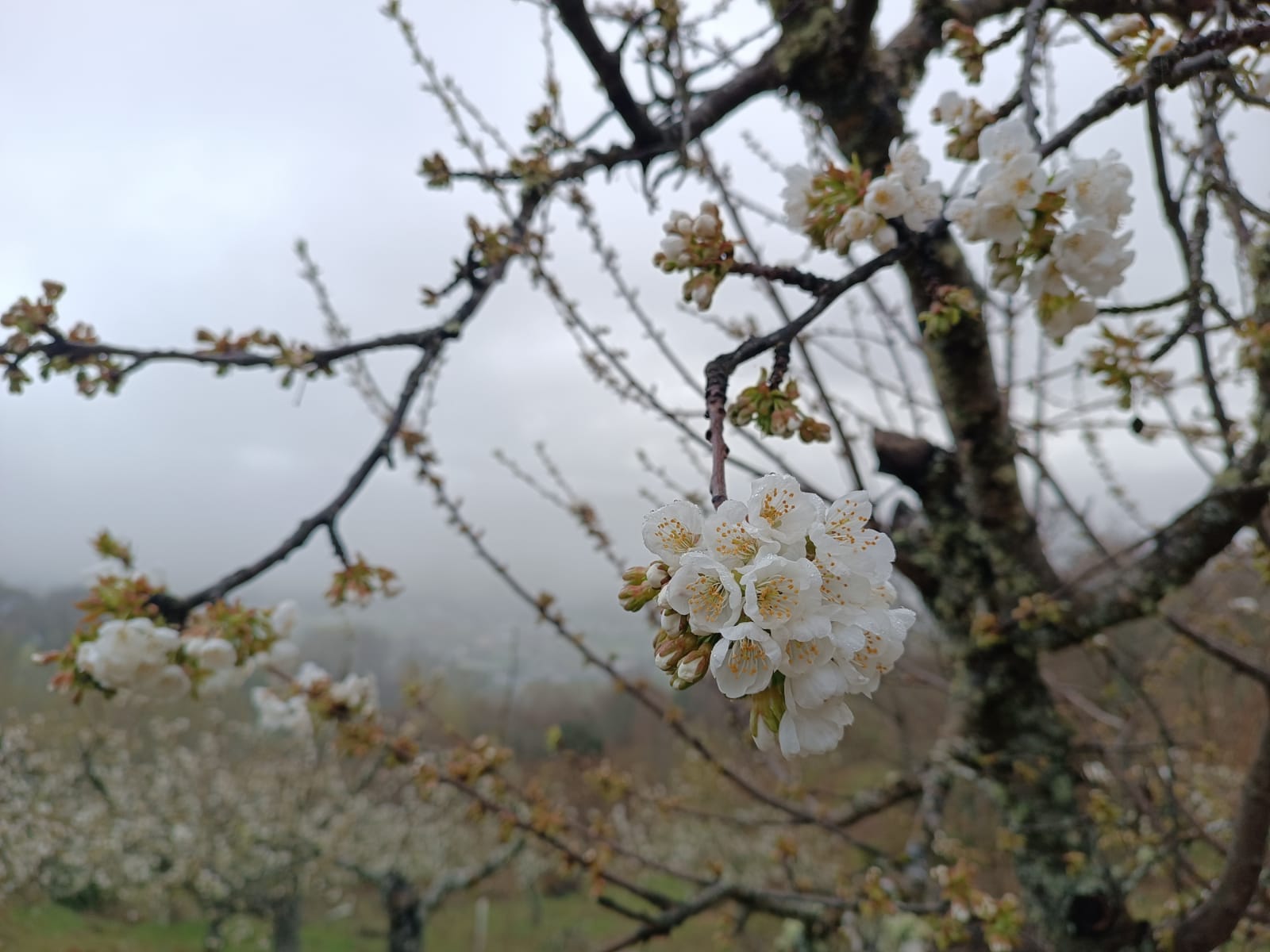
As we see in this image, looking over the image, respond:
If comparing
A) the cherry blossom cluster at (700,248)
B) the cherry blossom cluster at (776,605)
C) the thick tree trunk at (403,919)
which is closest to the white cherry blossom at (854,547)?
the cherry blossom cluster at (776,605)

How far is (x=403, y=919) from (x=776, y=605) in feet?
19.6

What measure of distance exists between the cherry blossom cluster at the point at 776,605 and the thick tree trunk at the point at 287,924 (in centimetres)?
778

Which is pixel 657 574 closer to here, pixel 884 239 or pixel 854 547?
pixel 854 547

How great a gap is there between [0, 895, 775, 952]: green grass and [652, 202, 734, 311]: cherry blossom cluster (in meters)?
4.72

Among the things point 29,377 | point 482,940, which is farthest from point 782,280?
point 482,940

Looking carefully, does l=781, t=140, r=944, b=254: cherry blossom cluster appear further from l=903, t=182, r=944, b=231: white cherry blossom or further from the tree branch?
the tree branch

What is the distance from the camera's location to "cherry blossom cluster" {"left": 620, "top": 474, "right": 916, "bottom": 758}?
45 centimetres

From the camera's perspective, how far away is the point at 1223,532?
53.6 inches

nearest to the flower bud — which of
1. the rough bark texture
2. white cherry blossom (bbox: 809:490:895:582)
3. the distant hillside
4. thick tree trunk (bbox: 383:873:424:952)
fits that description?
white cherry blossom (bbox: 809:490:895:582)

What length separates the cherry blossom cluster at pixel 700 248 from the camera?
74 cm

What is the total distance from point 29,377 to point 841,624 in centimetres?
159

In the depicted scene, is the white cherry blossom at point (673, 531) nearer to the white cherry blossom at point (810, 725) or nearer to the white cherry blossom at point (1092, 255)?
the white cherry blossom at point (810, 725)

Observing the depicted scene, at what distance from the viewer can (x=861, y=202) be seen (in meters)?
0.81

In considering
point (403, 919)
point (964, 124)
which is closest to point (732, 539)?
point (964, 124)
